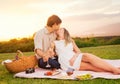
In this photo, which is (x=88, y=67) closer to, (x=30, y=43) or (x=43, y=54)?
(x=43, y=54)

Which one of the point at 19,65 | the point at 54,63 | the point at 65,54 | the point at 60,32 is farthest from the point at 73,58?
the point at 19,65

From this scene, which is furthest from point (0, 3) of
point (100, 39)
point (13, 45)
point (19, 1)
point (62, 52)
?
point (62, 52)

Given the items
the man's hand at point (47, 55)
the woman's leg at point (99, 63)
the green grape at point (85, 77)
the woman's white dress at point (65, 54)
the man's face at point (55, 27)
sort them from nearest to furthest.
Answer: the green grape at point (85, 77)
the woman's leg at point (99, 63)
the woman's white dress at point (65, 54)
the man's face at point (55, 27)
the man's hand at point (47, 55)

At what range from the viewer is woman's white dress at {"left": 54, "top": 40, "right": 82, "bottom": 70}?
5.05 meters

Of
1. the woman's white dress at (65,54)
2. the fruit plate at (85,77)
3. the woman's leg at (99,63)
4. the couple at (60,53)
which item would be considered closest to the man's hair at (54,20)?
the couple at (60,53)

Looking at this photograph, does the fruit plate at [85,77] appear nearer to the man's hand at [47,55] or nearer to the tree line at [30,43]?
the man's hand at [47,55]

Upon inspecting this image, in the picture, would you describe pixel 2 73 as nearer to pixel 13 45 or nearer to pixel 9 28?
pixel 9 28

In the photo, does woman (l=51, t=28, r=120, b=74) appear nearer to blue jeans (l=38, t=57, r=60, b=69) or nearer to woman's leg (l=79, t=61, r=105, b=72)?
woman's leg (l=79, t=61, r=105, b=72)

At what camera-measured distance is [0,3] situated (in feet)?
31.5

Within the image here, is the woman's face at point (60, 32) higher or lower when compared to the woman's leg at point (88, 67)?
higher

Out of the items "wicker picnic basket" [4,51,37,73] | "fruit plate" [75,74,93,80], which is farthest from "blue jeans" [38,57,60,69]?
"fruit plate" [75,74,93,80]

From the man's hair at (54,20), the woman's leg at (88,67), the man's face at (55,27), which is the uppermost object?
the man's hair at (54,20)

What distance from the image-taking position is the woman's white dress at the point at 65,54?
5.05 meters

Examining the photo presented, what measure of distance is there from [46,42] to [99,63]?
3.76 ft
